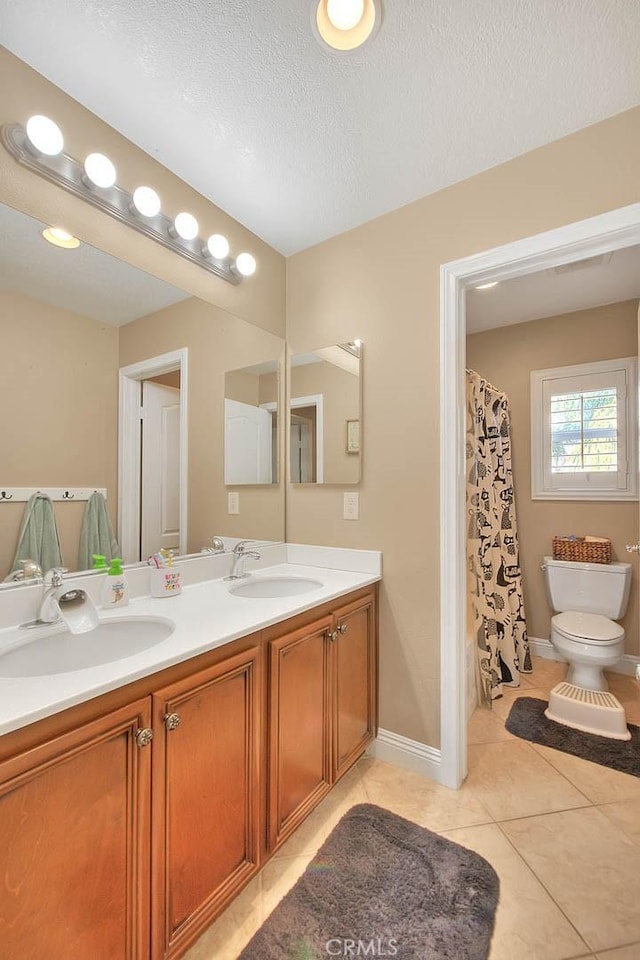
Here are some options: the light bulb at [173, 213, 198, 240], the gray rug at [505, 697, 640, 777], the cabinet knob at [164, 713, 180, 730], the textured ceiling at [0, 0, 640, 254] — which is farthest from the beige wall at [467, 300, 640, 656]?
the cabinet knob at [164, 713, 180, 730]

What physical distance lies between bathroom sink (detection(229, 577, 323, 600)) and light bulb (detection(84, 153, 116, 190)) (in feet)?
5.04

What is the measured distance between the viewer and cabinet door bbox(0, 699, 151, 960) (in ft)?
2.35

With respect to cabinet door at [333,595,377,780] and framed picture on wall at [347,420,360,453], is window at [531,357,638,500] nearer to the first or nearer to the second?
framed picture on wall at [347,420,360,453]

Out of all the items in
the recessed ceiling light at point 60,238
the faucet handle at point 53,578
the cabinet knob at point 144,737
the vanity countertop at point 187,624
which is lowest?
the cabinet knob at point 144,737

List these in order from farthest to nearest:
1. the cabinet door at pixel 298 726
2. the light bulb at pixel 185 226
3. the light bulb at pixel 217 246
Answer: the light bulb at pixel 217 246, the light bulb at pixel 185 226, the cabinet door at pixel 298 726

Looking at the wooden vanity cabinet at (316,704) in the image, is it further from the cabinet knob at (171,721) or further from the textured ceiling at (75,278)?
the textured ceiling at (75,278)

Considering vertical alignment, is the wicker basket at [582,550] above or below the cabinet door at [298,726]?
above

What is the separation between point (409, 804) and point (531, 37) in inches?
99.6

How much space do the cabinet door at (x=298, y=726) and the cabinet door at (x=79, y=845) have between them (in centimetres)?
44

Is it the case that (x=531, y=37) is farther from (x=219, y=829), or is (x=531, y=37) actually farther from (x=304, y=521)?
(x=219, y=829)

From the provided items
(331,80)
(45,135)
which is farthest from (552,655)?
(45,135)

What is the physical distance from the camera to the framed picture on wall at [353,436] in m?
1.92

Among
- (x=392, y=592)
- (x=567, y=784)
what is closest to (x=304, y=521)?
(x=392, y=592)

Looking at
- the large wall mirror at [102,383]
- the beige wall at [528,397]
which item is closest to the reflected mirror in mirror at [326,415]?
the large wall mirror at [102,383]
